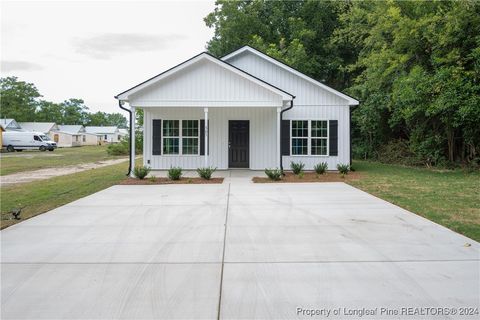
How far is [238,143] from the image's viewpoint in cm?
1576

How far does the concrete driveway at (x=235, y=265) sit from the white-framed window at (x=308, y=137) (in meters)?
8.14

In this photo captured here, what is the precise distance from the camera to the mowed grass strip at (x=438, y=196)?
6.30 meters

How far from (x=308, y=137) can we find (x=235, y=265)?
11842mm

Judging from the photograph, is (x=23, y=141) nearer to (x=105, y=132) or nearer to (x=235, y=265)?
(x=105, y=132)

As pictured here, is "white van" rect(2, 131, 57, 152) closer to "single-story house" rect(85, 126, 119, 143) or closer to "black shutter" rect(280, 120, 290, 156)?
"black shutter" rect(280, 120, 290, 156)

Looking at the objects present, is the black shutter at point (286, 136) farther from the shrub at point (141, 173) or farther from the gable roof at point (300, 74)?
the shrub at point (141, 173)

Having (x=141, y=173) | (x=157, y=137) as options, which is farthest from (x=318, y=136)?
(x=141, y=173)

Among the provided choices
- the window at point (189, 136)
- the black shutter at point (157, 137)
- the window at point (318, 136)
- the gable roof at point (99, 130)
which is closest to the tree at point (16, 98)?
the gable roof at point (99, 130)

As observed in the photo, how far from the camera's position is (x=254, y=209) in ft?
24.5

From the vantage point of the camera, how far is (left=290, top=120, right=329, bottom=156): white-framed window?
15.5 m

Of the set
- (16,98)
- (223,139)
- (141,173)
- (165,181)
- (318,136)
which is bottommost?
(165,181)

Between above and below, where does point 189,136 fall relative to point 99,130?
below

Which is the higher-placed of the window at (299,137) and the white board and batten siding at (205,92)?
the white board and batten siding at (205,92)

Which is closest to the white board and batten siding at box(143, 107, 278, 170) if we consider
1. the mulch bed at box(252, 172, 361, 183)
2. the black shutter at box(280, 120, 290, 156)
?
the black shutter at box(280, 120, 290, 156)
